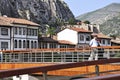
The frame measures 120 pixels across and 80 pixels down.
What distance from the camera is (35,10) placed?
555 ft

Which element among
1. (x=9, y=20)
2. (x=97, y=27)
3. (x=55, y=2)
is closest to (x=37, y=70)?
(x=9, y=20)

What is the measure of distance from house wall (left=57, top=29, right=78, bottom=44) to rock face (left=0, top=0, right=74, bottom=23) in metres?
35.0

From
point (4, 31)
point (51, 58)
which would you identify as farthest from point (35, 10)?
point (51, 58)

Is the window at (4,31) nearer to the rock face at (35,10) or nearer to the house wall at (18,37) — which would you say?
the house wall at (18,37)

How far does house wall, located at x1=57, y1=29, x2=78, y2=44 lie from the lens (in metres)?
101

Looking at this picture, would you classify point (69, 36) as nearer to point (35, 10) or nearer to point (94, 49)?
point (35, 10)

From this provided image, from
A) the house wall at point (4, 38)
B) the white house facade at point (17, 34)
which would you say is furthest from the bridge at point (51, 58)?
the white house facade at point (17, 34)

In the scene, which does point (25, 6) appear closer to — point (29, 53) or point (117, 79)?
point (29, 53)

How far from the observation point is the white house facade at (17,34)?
73812mm

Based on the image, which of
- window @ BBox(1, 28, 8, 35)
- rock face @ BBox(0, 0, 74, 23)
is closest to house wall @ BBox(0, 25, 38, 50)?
window @ BBox(1, 28, 8, 35)

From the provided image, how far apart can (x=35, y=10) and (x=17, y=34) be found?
91801mm

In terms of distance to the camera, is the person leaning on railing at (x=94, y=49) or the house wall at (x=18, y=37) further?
the house wall at (x=18, y=37)

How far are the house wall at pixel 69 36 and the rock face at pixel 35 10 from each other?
35.0m

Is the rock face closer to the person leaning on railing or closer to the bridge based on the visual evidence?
the bridge
